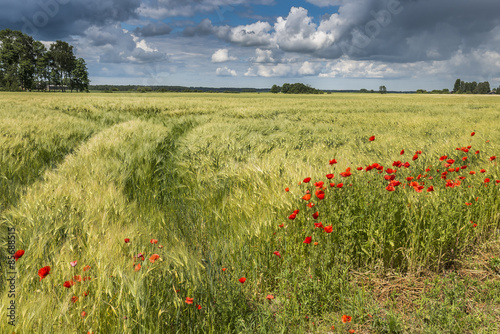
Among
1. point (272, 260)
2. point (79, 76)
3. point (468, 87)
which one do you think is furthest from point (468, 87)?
point (272, 260)

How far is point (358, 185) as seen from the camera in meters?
3.02

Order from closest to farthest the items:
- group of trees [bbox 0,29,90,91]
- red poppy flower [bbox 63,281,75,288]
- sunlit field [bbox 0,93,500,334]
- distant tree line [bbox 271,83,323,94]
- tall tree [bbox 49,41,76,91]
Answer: red poppy flower [bbox 63,281,75,288], sunlit field [bbox 0,93,500,334], group of trees [bbox 0,29,90,91], tall tree [bbox 49,41,76,91], distant tree line [bbox 271,83,323,94]

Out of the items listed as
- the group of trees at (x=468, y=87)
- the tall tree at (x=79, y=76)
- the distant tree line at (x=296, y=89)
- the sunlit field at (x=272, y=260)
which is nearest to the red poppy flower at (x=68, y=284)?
the sunlit field at (x=272, y=260)

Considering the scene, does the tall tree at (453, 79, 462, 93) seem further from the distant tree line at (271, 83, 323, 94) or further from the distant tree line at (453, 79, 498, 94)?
the distant tree line at (271, 83, 323, 94)

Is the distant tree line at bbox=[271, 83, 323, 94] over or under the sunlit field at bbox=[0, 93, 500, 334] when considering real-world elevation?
over

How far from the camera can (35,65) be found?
72375 mm

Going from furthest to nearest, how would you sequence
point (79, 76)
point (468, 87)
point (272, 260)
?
point (468, 87) → point (79, 76) → point (272, 260)

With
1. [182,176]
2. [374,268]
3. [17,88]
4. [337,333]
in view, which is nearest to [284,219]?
[374,268]

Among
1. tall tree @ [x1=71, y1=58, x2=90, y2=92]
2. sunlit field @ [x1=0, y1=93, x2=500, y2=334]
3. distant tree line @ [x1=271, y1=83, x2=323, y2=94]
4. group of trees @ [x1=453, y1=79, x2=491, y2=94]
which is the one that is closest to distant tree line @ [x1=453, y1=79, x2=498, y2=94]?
group of trees @ [x1=453, y1=79, x2=491, y2=94]

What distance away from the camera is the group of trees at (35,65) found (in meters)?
63.8

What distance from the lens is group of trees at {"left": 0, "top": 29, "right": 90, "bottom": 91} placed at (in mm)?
63750

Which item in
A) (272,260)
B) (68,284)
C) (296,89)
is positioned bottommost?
(272,260)

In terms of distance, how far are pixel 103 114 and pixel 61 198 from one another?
1368 cm

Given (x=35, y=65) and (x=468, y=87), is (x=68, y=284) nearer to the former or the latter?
(x=35, y=65)
